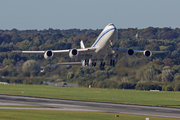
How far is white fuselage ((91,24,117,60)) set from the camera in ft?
193

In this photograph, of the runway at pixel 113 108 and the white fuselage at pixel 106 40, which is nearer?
the white fuselage at pixel 106 40

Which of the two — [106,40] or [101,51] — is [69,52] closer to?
[101,51]

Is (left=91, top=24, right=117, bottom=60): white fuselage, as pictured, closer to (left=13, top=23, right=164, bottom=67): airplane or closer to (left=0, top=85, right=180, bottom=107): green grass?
(left=13, top=23, right=164, bottom=67): airplane

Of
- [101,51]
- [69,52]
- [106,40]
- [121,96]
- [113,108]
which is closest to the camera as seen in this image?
[106,40]

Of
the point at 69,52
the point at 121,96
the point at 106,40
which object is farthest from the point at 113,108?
the point at 121,96

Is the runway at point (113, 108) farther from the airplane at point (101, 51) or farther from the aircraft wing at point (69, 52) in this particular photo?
the aircraft wing at point (69, 52)

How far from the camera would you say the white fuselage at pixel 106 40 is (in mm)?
58850

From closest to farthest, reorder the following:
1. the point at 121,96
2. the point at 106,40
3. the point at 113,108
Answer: the point at 106,40
the point at 113,108
the point at 121,96

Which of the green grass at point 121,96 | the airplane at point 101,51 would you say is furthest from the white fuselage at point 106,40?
the green grass at point 121,96

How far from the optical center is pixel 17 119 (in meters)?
44.1

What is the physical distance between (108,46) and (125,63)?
20.4 metres

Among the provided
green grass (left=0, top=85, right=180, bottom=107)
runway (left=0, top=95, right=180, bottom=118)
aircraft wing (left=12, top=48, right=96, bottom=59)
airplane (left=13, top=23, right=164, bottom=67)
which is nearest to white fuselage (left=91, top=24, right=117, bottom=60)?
airplane (left=13, top=23, right=164, bottom=67)

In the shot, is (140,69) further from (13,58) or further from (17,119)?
(13,58)

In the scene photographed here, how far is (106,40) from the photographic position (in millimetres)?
59812
